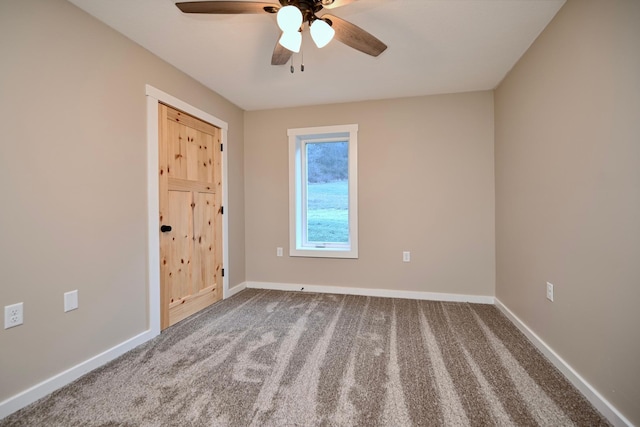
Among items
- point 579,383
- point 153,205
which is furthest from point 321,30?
point 579,383

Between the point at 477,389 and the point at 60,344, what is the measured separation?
2492 millimetres

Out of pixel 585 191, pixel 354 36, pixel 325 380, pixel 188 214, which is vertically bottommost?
pixel 325 380

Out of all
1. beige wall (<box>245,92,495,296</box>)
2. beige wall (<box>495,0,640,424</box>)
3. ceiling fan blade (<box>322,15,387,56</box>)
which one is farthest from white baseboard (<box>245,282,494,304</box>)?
ceiling fan blade (<box>322,15,387,56</box>)

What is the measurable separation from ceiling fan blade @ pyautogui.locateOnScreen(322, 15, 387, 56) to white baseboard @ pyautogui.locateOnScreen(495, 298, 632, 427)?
2.27m

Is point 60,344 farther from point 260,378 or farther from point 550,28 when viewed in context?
point 550,28

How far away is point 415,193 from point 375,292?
1.27 m

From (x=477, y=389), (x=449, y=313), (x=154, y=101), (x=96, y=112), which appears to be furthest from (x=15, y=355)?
(x=449, y=313)

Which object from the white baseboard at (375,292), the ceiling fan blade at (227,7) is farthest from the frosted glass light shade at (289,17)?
the white baseboard at (375,292)

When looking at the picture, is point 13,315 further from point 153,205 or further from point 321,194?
point 321,194

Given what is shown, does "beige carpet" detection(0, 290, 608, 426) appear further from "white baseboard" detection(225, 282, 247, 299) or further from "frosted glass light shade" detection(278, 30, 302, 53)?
"frosted glass light shade" detection(278, 30, 302, 53)

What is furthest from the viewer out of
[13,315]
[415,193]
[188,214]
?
[415,193]

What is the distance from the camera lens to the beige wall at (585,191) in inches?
49.3

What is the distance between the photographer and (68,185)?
5.53ft

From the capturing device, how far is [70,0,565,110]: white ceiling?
1.76 metres
